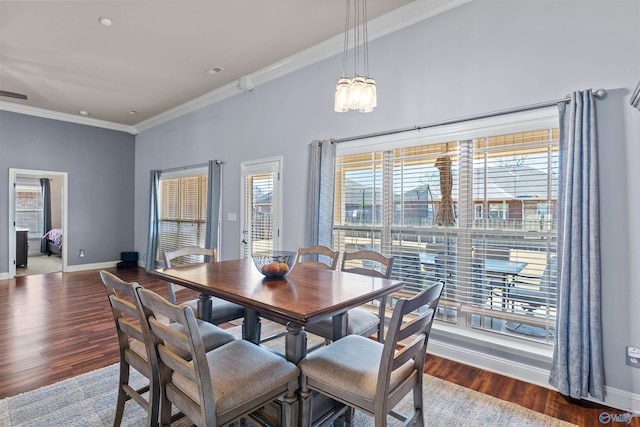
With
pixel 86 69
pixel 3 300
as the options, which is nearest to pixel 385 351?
pixel 86 69

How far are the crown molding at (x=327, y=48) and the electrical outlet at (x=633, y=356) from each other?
2893 millimetres

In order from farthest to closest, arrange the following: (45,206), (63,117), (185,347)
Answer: (45,206) < (63,117) < (185,347)

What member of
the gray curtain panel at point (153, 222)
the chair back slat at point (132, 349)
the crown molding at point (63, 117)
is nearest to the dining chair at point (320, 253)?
the chair back slat at point (132, 349)

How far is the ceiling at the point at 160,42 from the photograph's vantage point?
3115 mm

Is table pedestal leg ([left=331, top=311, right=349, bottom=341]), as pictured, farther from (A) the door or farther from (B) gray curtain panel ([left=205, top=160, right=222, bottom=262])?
(B) gray curtain panel ([left=205, top=160, right=222, bottom=262])

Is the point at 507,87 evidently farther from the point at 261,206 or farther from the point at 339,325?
the point at 261,206

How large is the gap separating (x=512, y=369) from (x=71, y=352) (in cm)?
381

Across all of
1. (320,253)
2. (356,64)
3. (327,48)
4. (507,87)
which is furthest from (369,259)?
(327,48)

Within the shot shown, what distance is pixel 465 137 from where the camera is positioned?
9.18 ft

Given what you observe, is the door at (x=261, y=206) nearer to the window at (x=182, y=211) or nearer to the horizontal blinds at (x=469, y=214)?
the horizontal blinds at (x=469, y=214)

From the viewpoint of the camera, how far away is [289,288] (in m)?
1.83

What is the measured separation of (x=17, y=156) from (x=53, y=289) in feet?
9.30

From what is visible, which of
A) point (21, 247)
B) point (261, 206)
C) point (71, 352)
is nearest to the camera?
point (71, 352)

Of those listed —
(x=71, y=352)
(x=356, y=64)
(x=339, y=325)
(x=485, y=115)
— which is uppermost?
(x=356, y=64)
